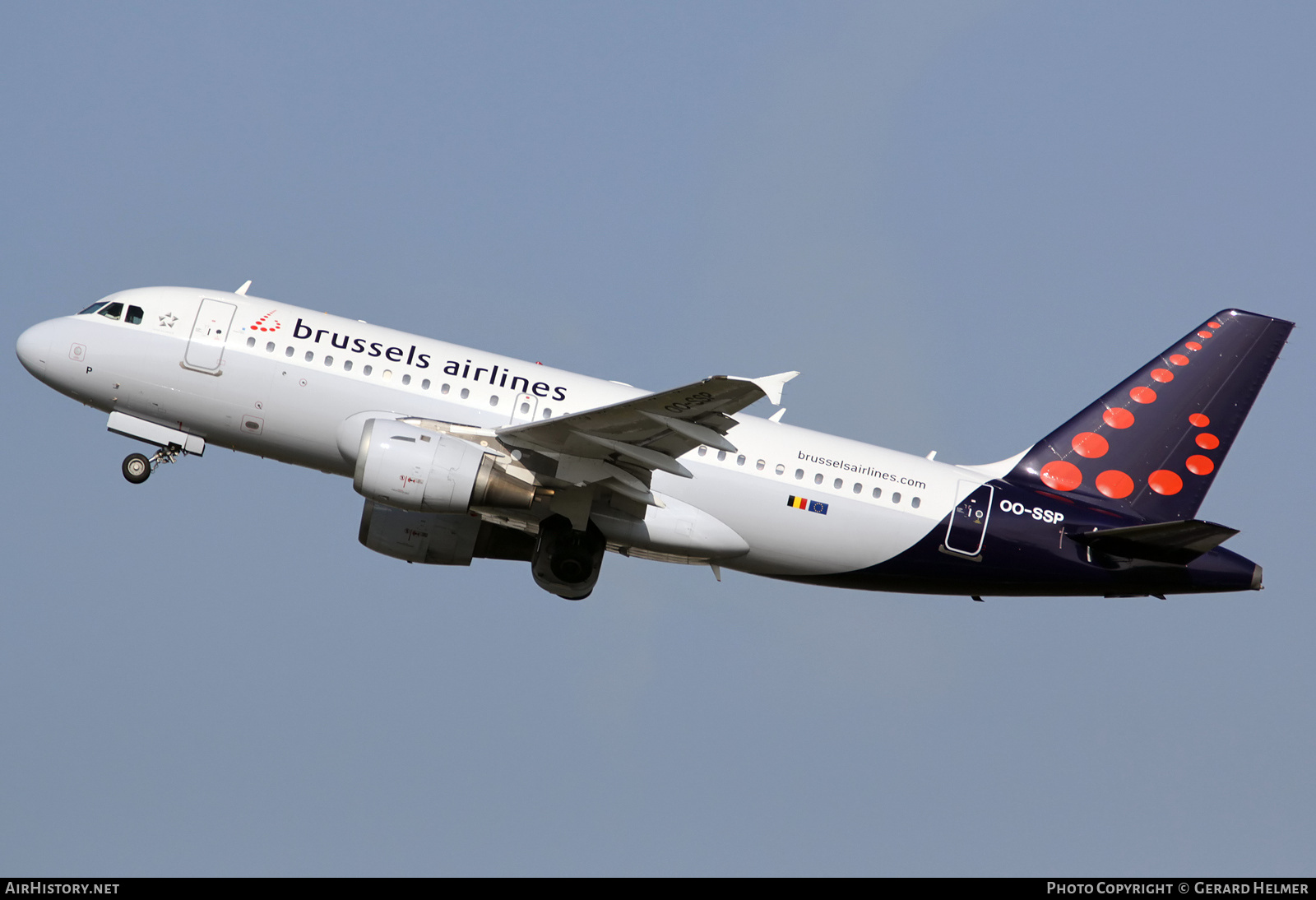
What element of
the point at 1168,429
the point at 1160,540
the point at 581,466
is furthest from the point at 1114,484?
the point at 581,466

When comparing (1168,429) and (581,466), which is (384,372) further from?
(1168,429)

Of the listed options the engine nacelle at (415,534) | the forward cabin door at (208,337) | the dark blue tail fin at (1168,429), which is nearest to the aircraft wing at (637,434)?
the engine nacelle at (415,534)

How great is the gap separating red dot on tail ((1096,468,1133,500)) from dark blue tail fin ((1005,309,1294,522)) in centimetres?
2

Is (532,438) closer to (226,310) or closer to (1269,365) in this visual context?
(226,310)

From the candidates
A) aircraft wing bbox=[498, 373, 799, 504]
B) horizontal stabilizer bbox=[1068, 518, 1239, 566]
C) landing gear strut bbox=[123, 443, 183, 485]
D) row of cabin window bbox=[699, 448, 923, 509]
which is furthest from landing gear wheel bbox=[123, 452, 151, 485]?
horizontal stabilizer bbox=[1068, 518, 1239, 566]

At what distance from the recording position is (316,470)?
29516 mm

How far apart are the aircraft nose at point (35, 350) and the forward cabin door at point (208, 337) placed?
10.6 ft

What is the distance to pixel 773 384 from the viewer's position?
2425 cm

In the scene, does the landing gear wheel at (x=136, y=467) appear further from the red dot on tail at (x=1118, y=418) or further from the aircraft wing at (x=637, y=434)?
the red dot on tail at (x=1118, y=418)

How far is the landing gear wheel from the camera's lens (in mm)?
29609

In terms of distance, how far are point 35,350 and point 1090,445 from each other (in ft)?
74.4

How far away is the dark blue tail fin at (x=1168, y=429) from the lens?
1230 inches
